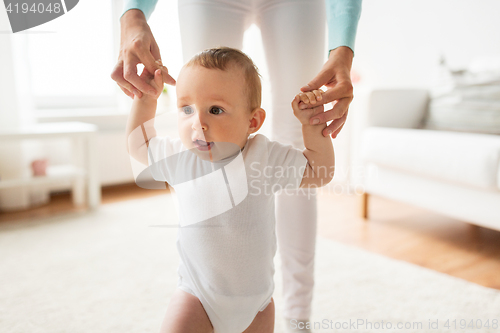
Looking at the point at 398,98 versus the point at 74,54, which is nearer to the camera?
the point at 398,98

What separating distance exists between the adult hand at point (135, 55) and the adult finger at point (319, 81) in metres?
0.22

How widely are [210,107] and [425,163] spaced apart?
3.79 feet

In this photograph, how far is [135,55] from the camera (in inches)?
22.0

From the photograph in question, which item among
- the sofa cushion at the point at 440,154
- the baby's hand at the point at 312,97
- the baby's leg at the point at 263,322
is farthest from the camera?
the sofa cushion at the point at 440,154

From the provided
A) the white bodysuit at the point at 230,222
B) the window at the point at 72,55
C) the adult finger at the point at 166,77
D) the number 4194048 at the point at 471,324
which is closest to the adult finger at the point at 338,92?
the white bodysuit at the point at 230,222

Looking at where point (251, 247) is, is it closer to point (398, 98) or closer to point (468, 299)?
point (468, 299)

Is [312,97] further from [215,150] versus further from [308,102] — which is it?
[215,150]

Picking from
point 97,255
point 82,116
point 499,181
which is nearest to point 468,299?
point 499,181

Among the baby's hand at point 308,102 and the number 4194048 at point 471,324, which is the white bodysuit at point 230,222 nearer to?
the baby's hand at point 308,102

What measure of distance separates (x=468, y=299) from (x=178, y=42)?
3.40ft

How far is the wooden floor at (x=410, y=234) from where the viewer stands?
4.27ft

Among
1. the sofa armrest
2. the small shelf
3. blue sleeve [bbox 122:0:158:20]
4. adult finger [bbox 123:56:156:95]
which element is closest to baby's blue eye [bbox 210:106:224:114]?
adult finger [bbox 123:56:156:95]

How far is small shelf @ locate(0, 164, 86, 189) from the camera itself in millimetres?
1790

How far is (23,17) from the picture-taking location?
6.30 ft
